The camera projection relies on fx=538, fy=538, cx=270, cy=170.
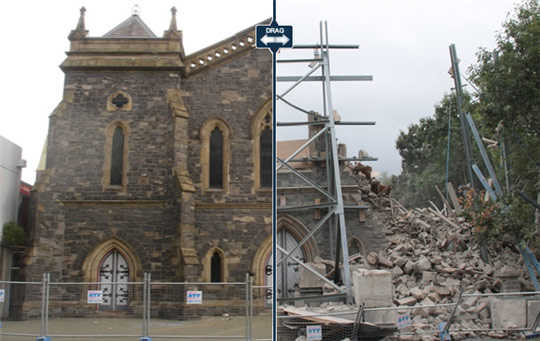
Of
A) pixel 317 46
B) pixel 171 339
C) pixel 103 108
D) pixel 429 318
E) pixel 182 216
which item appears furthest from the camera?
pixel 103 108

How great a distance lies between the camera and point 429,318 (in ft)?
40.0

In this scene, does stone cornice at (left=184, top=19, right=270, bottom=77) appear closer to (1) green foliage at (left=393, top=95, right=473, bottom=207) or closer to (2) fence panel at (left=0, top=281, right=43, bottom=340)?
(2) fence panel at (left=0, top=281, right=43, bottom=340)

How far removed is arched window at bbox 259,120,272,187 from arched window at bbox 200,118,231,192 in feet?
4.05

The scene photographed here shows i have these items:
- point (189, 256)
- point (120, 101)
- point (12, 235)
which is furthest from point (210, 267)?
point (120, 101)

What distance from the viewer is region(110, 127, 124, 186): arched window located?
19344 mm

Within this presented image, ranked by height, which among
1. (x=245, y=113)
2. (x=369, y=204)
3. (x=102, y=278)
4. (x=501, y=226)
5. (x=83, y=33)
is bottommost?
(x=102, y=278)

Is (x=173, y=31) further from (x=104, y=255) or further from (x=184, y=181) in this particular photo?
(x=104, y=255)

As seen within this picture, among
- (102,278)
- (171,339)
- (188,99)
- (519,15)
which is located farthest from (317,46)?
(102,278)

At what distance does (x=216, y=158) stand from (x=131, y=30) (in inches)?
255

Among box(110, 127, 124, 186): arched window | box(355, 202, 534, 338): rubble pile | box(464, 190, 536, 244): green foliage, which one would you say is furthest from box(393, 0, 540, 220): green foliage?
box(110, 127, 124, 186): arched window

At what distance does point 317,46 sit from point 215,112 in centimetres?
616

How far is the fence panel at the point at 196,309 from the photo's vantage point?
15.6 metres

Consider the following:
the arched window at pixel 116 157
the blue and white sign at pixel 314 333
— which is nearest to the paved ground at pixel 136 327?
the blue and white sign at pixel 314 333

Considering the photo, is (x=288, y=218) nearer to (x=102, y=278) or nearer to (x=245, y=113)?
(x=245, y=113)
